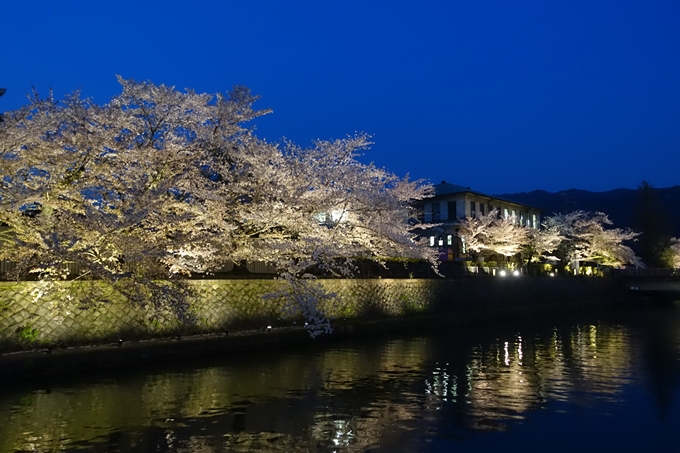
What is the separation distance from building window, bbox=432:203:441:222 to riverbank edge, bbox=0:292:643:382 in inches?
1038

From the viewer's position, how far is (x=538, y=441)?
9.69 meters

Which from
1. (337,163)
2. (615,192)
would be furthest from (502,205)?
(615,192)

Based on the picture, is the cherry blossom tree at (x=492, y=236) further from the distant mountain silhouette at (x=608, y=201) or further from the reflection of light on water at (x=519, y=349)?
the distant mountain silhouette at (x=608, y=201)

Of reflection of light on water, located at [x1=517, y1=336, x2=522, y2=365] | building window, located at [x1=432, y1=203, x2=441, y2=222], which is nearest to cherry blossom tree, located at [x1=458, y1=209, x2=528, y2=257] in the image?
building window, located at [x1=432, y1=203, x2=441, y2=222]

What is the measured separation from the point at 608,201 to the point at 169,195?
165 meters

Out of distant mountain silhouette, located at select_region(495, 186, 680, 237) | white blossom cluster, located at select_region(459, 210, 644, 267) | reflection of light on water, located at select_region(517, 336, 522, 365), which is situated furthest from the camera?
distant mountain silhouette, located at select_region(495, 186, 680, 237)

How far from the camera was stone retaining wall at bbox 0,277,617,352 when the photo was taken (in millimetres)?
16422

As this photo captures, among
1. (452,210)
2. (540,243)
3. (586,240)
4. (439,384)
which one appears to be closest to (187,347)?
(439,384)

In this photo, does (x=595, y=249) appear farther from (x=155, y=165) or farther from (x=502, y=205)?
(x=155, y=165)

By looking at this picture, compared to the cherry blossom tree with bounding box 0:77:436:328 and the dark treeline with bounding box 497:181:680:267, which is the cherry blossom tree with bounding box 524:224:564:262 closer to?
the dark treeline with bounding box 497:181:680:267

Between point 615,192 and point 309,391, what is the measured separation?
18505 centimetres

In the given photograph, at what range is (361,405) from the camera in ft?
41.1

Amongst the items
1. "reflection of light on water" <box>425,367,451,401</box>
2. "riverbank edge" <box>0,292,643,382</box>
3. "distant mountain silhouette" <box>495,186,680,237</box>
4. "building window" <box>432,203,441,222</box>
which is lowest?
"reflection of light on water" <box>425,367,451,401</box>

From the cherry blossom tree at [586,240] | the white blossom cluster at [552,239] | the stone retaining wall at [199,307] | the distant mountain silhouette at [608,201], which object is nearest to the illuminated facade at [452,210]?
the white blossom cluster at [552,239]
